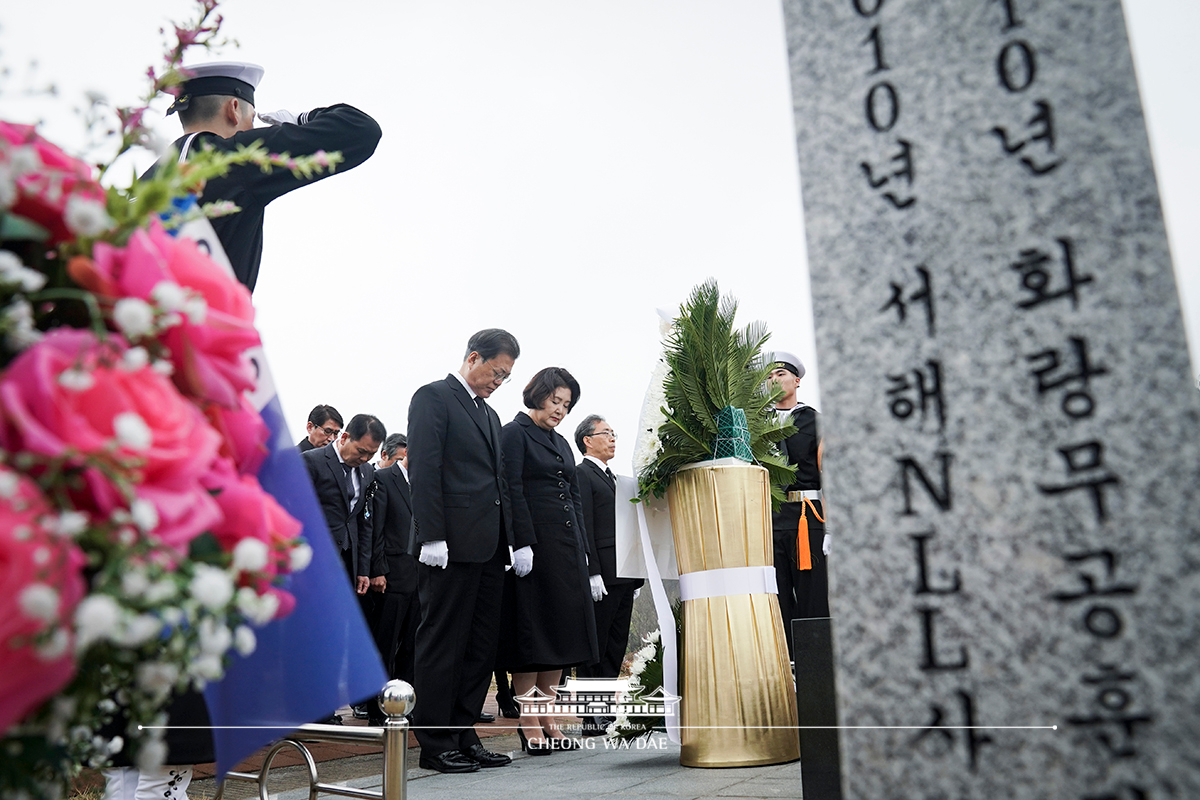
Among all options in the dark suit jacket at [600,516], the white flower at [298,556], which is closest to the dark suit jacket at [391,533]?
the dark suit jacket at [600,516]

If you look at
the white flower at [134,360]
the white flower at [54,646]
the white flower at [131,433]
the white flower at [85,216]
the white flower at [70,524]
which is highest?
the white flower at [85,216]

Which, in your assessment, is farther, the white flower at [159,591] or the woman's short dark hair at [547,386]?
the woman's short dark hair at [547,386]

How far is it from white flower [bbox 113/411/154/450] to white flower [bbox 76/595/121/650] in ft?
0.40

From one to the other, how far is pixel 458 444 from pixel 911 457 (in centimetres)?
389

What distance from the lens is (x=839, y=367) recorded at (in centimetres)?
133

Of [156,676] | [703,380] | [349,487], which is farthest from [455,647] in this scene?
[156,676]

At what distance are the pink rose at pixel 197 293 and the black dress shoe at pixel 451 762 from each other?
3940 mm

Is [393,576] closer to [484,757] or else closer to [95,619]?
[484,757]

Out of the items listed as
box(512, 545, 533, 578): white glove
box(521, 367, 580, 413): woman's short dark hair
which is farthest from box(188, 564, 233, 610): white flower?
box(521, 367, 580, 413): woman's short dark hair

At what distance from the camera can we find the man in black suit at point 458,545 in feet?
15.0

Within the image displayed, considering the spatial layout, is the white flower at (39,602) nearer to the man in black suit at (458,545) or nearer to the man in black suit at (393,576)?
the man in black suit at (458,545)

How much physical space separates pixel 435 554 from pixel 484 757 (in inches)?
42.2

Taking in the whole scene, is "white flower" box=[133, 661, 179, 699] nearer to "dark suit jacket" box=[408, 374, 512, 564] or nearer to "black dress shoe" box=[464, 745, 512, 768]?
"dark suit jacket" box=[408, 374, 512, 564]

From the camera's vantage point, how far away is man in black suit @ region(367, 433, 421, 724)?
291 inches
